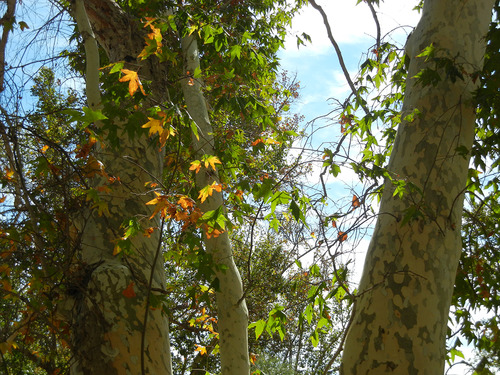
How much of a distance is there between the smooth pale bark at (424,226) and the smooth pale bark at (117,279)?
112cm

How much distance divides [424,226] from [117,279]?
1621 mm

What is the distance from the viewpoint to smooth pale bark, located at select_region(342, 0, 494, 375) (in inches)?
74.7

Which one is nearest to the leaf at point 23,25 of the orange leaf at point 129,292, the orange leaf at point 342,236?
the orange leaf at point 129,292

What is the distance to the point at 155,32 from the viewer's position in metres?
3.13

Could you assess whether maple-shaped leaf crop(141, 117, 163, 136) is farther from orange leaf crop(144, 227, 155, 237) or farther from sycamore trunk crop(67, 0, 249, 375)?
orange leaf crop(144, 227, 155, 237)

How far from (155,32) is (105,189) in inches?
42.8

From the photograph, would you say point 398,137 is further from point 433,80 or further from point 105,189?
point 105,189

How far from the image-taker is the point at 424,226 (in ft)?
7.01

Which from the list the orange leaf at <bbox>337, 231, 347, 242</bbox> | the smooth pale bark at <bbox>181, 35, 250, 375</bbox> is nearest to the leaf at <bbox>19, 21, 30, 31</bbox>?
the smooth pale bark at <bbox>181, 35, 250, 375</bbox>

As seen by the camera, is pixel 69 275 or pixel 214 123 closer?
pixel 69 275

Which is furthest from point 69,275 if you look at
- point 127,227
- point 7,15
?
point 7,15

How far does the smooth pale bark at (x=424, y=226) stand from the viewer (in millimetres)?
1896

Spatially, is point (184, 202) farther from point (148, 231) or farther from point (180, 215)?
point (148, 231)

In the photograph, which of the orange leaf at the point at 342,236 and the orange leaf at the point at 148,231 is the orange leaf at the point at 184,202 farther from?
the orange leaf at the point at 342,236
